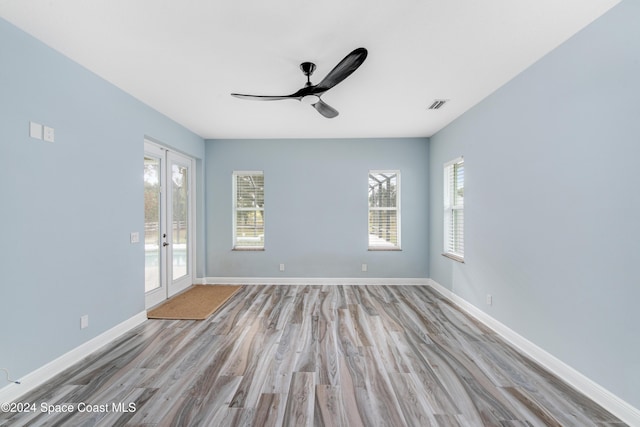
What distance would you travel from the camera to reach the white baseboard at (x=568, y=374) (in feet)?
5.27

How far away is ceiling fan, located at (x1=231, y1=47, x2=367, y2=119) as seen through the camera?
1754 mm

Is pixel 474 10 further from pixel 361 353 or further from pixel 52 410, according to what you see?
pixel 52 410

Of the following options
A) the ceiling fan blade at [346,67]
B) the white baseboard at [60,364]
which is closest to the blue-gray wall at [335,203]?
the white baseboard at [60,364]

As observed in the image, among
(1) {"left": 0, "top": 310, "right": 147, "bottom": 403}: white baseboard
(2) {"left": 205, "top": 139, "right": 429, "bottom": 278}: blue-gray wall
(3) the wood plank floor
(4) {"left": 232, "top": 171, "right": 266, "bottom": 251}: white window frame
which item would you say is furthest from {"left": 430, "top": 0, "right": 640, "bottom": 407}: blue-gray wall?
(1) {"left": 0, "top": 310, "right": 147, "bottom": 403}: white baseboard

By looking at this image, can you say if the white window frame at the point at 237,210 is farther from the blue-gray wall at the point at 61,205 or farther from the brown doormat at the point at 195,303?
the blue-gray wall at the point at 61,205

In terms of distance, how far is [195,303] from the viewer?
367 cm

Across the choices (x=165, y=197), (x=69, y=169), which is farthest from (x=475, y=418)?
(x=165, y=197)

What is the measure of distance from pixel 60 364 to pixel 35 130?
1.92 m

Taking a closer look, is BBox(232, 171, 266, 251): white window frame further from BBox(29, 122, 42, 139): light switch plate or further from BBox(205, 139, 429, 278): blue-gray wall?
BBox(29, 122, 42, 139): light switch plate

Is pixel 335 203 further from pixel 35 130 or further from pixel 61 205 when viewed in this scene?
pixel 35 130

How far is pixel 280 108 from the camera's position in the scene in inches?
127

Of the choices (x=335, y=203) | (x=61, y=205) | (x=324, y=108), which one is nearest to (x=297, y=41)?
(x=324, y=108)

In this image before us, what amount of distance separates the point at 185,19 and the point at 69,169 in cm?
167

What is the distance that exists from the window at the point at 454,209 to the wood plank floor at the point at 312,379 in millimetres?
1102
